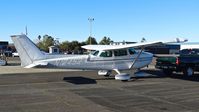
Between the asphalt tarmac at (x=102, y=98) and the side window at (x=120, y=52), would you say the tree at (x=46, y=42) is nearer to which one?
the side window at (x=120, y=52)

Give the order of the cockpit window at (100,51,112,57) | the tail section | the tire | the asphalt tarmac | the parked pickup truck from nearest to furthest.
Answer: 1. the asphalt tarmac
2. the tail section
3. the cockpit window at (100,51,112,57)
4. the parked pickup truck
5. the tire

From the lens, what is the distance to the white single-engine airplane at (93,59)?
17.9 metres

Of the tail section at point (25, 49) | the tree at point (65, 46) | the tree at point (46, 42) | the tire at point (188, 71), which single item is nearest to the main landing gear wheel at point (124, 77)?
the tire at point (188, 71)

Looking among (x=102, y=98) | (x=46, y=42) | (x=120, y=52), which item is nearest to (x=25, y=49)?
(x=120, y=52)

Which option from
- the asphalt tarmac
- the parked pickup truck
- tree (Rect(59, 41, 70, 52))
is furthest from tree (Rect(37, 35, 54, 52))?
the asphalt tarmac

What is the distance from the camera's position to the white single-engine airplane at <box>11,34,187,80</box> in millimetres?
17906

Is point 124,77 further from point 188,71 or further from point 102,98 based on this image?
point 102,98

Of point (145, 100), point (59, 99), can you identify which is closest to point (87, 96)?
point (59, 99)

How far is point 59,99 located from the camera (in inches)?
469

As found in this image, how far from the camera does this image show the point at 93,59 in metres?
19.1

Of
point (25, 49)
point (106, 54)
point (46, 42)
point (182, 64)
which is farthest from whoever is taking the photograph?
point (46, 42)

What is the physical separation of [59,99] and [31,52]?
22.2 ft

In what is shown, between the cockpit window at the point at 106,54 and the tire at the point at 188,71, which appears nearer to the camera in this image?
the cockpit window at the point at 106,54

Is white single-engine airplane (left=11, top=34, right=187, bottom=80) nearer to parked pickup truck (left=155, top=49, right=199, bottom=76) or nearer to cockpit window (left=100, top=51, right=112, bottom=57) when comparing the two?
cockpit window (left=100, top=51, right=112, bottom=57)
